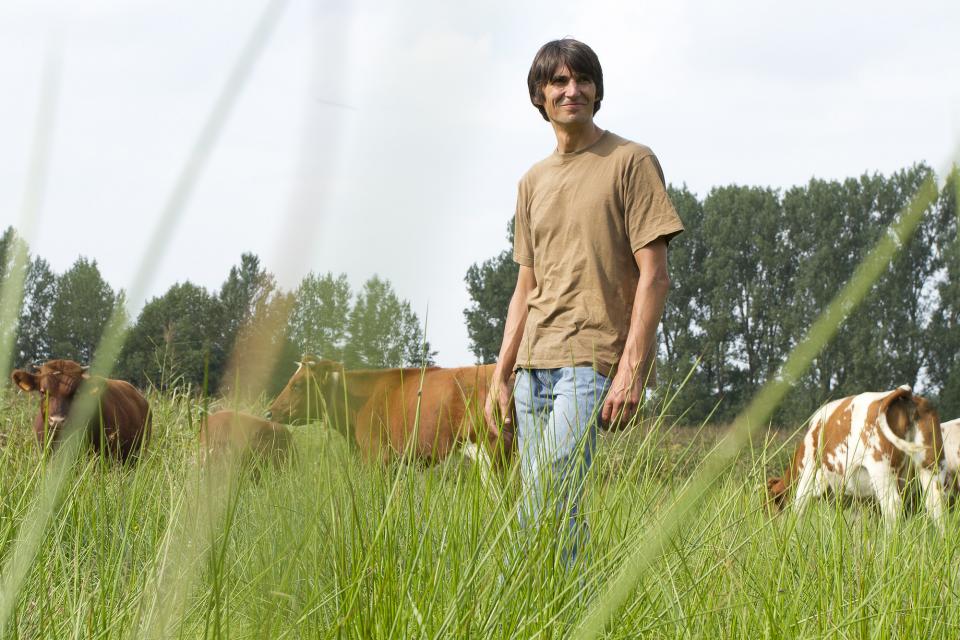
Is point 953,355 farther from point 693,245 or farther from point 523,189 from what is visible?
point 523,189

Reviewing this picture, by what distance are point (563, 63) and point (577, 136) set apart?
0.26 metres

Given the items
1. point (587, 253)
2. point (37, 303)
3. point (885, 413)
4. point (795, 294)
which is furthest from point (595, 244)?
point (795, 294)

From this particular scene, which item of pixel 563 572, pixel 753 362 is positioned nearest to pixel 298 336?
pixel 563 572

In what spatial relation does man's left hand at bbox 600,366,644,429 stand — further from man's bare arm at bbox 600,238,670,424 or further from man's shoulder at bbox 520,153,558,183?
man's shoulder at bbox 520,153,558,183

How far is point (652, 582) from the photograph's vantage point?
1992 mm

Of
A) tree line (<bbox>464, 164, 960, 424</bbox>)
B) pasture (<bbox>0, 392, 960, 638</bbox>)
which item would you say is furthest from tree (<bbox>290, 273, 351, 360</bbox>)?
tree line (<bbox>464, 164, 960, 424</bbox>)

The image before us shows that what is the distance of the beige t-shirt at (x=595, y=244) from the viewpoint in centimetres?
285

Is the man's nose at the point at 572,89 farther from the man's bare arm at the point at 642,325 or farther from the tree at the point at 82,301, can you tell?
the tree at the point at 82,301

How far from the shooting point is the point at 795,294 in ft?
128

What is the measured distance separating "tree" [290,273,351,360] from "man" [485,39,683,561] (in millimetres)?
2412

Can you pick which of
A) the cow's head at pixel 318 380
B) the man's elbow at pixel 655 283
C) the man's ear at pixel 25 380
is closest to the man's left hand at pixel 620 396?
the man's elbow at pixel 655 283

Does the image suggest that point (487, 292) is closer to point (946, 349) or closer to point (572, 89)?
point (572, 89)

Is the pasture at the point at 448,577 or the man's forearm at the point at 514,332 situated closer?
the pasture at the point at 448,577

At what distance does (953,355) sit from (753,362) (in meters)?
7.93
